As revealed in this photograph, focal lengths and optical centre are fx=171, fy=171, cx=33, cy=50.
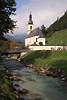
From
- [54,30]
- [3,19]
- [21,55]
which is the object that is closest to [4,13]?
[3,19]

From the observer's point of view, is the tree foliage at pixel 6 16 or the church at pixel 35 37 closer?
the tree foliage at pixel 6 16

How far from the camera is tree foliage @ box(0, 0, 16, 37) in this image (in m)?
34.5

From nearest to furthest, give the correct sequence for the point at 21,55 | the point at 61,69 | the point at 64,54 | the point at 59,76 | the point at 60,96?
the point at 60,96, the point at 59,76, the point at 61,69, the point at 64,54, the point at 21,55

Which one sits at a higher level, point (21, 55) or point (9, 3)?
point (9, 3)

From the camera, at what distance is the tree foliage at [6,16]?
1359 inches

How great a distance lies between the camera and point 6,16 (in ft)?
115

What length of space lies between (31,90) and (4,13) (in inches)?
699

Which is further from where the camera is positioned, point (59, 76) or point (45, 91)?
point (59, 76)

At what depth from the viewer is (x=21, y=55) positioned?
85.1 m

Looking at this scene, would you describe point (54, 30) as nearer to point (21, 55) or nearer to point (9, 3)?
point (21, 55)

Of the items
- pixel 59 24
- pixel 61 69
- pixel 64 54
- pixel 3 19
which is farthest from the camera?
pixel 59 24

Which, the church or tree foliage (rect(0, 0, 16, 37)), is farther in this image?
the church

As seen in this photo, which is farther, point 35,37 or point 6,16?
point 35,37

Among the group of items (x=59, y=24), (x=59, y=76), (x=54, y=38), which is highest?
(x=59, y=24)
